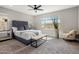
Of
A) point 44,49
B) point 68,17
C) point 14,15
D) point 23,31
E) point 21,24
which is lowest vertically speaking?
point 44,49

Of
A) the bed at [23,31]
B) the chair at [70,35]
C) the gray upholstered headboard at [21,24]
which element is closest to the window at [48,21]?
the bed at [23,31]

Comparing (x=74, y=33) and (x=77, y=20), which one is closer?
(x=77, y=20)

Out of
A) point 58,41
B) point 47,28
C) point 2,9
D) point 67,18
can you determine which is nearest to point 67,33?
point 58,41

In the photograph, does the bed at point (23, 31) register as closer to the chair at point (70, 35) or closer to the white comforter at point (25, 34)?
the white comforter at point (25, 34)

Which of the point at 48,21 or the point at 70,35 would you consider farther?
the point at 70,35

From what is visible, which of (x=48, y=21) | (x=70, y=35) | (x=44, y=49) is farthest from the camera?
(x=70, y=35)

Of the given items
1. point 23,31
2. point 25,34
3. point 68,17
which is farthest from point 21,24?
point 68,17

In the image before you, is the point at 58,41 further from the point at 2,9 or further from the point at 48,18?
the point at 2,9

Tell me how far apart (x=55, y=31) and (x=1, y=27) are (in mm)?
2240

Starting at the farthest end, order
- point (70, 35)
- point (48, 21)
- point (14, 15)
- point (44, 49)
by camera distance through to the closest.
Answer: point (14, 15)
point (70, 35)
point (48, 21)
point (44, 49)

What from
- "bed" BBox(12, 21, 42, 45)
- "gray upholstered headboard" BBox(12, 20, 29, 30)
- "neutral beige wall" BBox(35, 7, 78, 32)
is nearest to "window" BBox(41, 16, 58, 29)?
"neutral beige wall" BBox(35, 7, 78, 32)

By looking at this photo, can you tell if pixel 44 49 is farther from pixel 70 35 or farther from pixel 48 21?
pixel 70 35

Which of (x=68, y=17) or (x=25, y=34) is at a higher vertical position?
(x=68, y=17)

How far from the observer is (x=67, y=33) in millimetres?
3266
